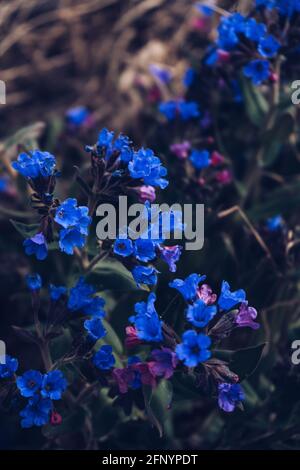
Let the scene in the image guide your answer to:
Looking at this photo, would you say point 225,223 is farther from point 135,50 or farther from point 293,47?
point 135,50

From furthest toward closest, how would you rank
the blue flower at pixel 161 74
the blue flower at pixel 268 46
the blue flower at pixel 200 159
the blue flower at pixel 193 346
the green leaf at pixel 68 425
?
the blue flower at pixel 161 74 < the blue flower at pixel 200 159 < the blue flower at pixel 268 46 < the green leaf at pixel 68 425 < the blue flower at pixel 193 346

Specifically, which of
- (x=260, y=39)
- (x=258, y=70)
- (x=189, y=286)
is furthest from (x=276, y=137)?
(x=189, y=286)

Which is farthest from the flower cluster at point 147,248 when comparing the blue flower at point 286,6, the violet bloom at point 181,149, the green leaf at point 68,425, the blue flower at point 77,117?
the blue flower at point 77,117

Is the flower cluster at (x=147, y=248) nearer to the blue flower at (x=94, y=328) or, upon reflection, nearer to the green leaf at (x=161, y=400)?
the blue flower at (x=94, y=328)

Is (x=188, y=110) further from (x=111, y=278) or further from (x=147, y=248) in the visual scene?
(x=147, y=248)

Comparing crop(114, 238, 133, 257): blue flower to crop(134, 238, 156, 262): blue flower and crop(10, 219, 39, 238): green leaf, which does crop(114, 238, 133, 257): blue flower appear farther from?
crop(10, 219, 39, 238): green leaf

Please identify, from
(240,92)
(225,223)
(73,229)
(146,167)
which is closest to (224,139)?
(240,92)
